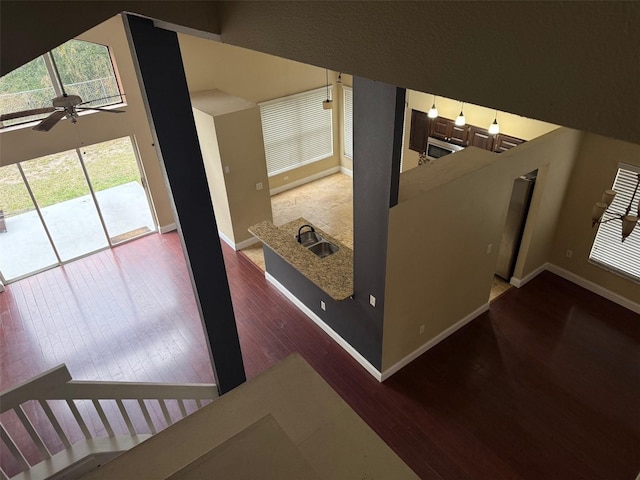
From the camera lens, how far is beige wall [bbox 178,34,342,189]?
23.9 ft

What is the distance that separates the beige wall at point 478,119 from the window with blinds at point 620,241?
1.12m

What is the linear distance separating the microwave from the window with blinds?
2.45 m

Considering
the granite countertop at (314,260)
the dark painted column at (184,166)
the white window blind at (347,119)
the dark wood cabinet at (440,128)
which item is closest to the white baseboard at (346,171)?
the white window blind at (347,119)

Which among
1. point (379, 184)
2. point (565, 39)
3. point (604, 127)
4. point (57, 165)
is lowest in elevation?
point (57, 165)

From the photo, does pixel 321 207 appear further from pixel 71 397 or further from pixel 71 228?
pixel 71 397

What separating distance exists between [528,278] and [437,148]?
107 inches

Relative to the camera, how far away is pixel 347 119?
9.54 m

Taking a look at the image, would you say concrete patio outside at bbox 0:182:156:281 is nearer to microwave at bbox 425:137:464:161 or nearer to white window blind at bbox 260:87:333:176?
white window blind at bbox 260:87:333:176

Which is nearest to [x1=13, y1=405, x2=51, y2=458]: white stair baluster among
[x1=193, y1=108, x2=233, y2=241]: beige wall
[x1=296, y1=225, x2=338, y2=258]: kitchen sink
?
[x1=296, y1=225, x2=338, y2=258]: kitchen sink

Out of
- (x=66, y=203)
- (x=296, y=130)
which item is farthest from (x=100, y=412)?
(x=296, y=130)

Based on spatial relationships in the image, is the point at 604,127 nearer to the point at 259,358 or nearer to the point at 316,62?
the point at 316,62

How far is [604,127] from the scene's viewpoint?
65 centimetres

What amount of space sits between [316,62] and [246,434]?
1295 mm

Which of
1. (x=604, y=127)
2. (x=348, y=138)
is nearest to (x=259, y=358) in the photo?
(x=604, y=127)
